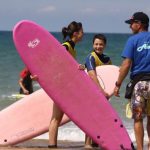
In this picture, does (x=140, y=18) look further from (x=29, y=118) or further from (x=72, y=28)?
(x=29, y=118)

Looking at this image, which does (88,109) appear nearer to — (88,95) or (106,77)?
(88,95)

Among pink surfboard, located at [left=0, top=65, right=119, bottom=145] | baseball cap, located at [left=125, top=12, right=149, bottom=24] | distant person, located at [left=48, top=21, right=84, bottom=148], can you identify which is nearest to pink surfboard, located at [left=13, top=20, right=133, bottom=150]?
distant person, located at [left=48, top=21, right=84, bottom=148]

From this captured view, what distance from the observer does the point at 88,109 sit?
646cm

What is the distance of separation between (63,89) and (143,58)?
1074mm

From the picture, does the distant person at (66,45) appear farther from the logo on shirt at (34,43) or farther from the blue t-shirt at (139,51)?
the blue t-shirt at (139,51)

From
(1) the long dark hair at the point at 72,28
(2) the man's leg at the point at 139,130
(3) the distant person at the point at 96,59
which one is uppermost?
(1) the long dark hair at the point at 72,28

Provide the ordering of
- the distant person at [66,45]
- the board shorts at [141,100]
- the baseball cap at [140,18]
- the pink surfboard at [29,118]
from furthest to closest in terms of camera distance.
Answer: the pink surfboard at [29,118] < the distant person at [66,45] < the baseball cap at [140,18] < the board shorts at [141,100]

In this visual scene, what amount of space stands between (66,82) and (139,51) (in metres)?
1.03

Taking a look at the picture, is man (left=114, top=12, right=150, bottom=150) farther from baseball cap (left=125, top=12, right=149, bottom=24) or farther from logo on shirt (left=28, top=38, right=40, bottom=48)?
logo on shirt (left=28, top=38, right=40, bottom=48)

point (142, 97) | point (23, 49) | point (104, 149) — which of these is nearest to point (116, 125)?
point (104, 149)

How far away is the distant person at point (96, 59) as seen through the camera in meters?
6.54

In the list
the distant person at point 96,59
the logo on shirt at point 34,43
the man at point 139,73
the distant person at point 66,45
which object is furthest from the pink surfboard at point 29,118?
the man at point 139,73

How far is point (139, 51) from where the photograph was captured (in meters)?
5.85

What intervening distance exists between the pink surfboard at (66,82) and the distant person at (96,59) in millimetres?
81
